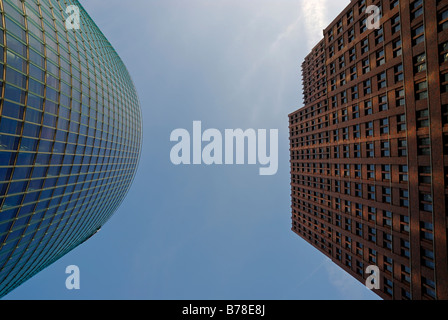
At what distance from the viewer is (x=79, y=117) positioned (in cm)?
3228

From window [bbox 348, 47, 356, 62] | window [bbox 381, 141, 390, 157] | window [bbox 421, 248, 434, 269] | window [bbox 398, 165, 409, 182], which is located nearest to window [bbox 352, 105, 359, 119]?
window [bbox 381, 141, 390, 157]

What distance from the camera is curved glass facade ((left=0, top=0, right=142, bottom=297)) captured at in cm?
2059

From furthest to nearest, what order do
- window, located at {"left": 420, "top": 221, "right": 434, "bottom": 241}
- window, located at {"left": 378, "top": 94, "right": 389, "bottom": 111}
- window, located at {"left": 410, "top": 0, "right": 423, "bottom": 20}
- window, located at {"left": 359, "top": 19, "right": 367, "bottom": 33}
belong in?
window, located at {"left": 359, "top": 19, "right": 367, "bottom": 33} < window, located at {"left": 378, "top": 94, "right": 389, "bottom": 111} < window, located at {"left": 410, "top": 0, "right": 423, "bottom": 20} < window, located at {"left": 420, "top": 221, "right": 434, "bottom": 241}

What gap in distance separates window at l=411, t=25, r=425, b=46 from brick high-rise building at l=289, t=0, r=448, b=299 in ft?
0.39

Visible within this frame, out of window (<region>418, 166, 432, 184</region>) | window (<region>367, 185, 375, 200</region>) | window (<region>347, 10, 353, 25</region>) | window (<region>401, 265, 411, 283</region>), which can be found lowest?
window (<region>401, 265, 411, 283</region>)

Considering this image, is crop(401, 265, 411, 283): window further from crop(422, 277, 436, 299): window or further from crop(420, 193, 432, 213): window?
crop(420, 193, 432, 213): window

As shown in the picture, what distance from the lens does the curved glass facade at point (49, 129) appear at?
20.6m

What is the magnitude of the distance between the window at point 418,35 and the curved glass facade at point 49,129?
4459cm

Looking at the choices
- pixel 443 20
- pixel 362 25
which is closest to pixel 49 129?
pixel 443 20

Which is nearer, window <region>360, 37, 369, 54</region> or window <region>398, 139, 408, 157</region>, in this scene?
window <region>398, 139, 408, 157</region>

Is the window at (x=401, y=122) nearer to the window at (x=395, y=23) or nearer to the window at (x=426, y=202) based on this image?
the window at (x=426, y=202)

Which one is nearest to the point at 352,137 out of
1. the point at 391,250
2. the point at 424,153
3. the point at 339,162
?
the point at 339,162
